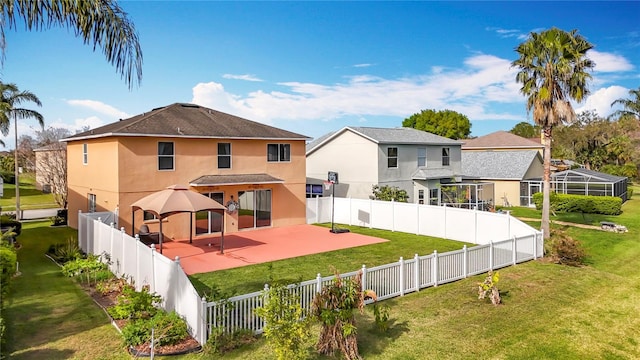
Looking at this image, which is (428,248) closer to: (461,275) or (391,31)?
(461,275)

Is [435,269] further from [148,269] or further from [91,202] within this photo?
[91,202]

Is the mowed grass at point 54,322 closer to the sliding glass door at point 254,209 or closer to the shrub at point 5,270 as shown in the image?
the shrub at point 5,270

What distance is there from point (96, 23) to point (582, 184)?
33697mm

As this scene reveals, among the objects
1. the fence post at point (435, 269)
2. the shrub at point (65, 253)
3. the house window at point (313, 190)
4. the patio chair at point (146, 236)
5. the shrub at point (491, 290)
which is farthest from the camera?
the house window at point (313, 190)

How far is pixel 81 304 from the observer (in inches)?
418

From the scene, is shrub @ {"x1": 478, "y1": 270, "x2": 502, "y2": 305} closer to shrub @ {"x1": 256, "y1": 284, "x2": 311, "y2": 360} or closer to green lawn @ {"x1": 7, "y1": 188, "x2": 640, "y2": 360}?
green lawn @ {"x1": 7, "y1": 188, "x2": 640, "y2": 360}

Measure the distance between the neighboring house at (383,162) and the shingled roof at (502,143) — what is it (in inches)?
600

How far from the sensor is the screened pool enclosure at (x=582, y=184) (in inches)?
Result: 1208

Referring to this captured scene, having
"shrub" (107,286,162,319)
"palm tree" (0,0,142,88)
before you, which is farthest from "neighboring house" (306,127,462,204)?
"palm tree" (0,0,142,88)

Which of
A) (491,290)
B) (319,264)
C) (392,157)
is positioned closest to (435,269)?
(491,290)

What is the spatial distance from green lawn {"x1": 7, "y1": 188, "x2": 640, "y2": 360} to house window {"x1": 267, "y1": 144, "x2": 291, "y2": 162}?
942cm

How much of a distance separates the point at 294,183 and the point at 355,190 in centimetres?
582

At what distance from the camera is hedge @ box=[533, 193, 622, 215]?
Answer: 27.1 m

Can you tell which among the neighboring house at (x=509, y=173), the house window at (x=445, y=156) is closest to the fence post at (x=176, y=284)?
the house window at (x=445, y=156)
